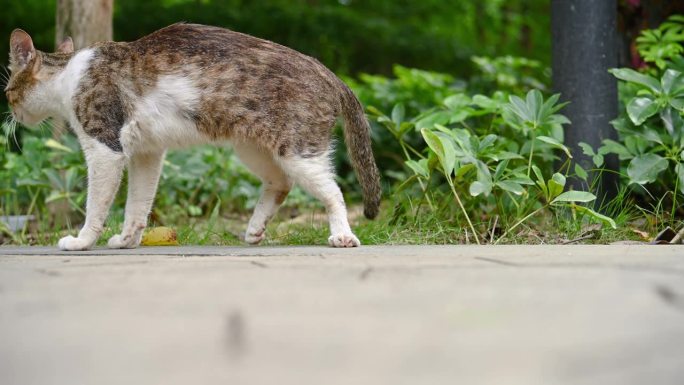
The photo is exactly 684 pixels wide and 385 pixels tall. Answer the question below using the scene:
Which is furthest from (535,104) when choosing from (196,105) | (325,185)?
(196,105)

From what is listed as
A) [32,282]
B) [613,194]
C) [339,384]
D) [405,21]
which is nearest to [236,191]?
[613,194]

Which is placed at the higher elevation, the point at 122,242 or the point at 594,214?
the point at 594,214

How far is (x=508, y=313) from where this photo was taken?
169cm

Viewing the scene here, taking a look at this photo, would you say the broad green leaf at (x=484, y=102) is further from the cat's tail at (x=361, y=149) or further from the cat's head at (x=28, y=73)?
the cat's head at (x=28, y=73)

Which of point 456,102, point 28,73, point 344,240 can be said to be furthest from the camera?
point 456,102

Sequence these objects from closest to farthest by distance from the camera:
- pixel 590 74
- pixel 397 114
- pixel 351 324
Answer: pixel 351 324, pixel 590 74, pixel 397 114

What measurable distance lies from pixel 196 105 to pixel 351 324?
2.40 m

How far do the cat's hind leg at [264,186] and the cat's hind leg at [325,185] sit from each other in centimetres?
37

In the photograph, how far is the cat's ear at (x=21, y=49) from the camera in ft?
A: 13.3

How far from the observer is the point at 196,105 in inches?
151

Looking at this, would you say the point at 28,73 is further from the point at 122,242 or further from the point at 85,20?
the point at 85,20

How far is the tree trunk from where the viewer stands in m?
5.32

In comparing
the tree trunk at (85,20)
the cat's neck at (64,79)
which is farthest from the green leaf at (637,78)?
the tree trunk at (85,20)

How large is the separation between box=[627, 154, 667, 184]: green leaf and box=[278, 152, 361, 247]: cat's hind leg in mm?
1418
